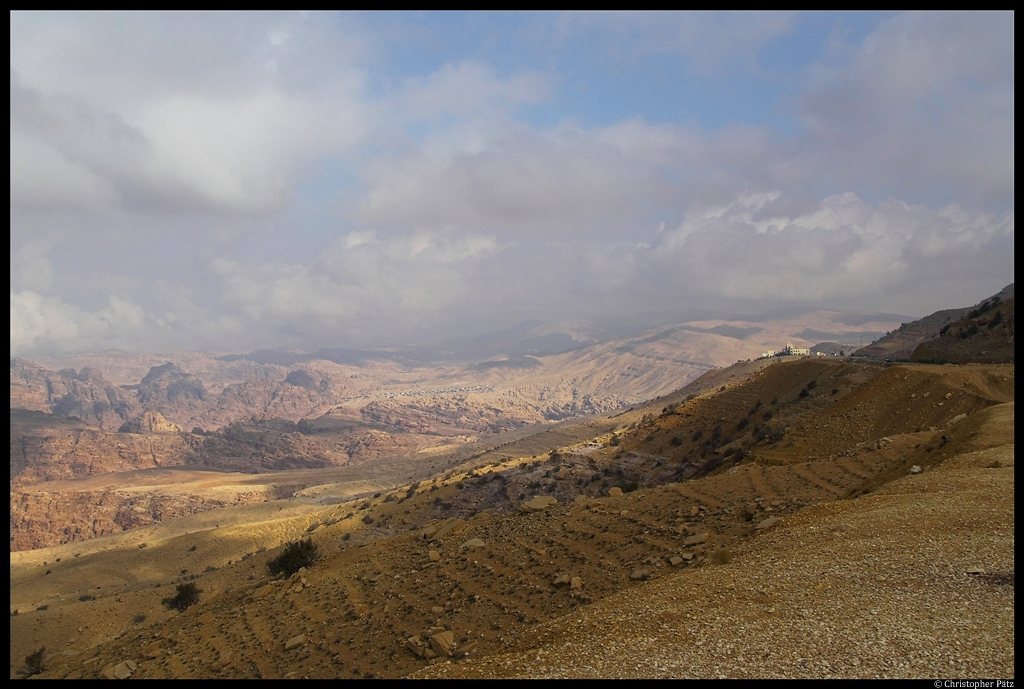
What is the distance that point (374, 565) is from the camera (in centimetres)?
1875

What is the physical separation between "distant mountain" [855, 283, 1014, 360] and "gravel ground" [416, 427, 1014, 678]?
217 ft

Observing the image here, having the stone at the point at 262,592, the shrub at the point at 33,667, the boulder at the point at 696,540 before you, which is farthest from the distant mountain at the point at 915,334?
the shrub at the point at 33,667

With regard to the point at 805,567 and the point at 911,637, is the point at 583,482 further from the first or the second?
the point at 911,637

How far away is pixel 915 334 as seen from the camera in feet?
273

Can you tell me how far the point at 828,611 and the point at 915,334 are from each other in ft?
294

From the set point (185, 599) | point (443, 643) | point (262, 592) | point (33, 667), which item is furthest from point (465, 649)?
point (185, 599)

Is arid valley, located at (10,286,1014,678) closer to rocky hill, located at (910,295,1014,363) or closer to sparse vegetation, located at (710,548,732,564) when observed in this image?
sparse vegetation, located at (710,548,732,564)

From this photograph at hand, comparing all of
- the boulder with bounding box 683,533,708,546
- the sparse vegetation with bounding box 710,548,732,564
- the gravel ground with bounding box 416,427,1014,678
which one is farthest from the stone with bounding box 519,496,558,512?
the gravel ground with bounding box 416,427,1014,678

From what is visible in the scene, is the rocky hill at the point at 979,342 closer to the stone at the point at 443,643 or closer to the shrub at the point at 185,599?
the stone at the point at 443,643

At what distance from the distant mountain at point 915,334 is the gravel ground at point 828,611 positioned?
66157mm

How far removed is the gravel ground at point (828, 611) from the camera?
25.7ft

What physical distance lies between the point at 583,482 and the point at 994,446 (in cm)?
2143

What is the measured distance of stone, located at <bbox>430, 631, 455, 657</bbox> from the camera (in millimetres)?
12125
